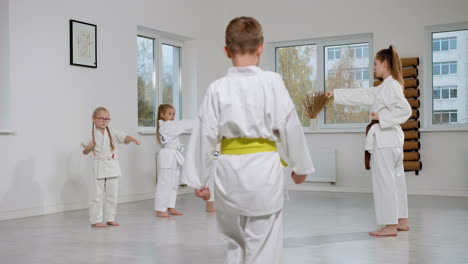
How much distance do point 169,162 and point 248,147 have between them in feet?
11.3

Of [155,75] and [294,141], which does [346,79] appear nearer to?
[155,75]

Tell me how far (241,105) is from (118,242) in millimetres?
2253

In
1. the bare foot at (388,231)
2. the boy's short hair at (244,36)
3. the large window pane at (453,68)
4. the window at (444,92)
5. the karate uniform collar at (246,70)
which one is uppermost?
the large window pane at (453,68)

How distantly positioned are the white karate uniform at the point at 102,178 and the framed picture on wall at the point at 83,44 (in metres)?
1.51

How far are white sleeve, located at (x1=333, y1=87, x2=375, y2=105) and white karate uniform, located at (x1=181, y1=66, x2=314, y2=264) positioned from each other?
2.21 metres

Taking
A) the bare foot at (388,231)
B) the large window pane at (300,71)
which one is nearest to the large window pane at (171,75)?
the large window pane at (300,71)

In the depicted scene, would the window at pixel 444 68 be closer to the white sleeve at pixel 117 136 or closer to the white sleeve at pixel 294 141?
the white sleeve at pixel 117 136

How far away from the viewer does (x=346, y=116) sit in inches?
307

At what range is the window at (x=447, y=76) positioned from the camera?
7.04 metres

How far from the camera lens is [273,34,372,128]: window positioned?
25.3 feet

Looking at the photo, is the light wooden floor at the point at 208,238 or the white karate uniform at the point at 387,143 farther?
the white karate uniform at the point at 387,143

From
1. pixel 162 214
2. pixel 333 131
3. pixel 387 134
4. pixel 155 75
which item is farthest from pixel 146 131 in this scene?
pixel 387 134

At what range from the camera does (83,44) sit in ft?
19.6

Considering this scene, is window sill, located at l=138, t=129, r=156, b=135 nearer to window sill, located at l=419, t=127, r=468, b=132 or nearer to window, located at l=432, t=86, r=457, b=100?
window sill, located at l=419, t=127, r=468, b=132
